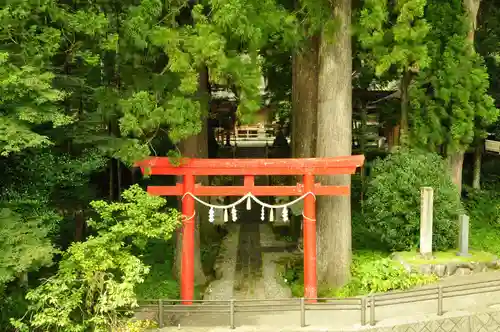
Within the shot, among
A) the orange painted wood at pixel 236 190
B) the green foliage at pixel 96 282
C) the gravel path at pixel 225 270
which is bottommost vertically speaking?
the gravel path at pixel 225 270

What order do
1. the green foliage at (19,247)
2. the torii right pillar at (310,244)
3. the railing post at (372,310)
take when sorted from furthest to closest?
the torii right pillar at (310,244) < the railing post at (372,310) < the green foliage at (19,247)

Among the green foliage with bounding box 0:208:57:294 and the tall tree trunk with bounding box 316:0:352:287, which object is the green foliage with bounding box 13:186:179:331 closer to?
the green foliage with bounding box 0:208:57:294

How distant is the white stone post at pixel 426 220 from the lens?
14.2 meters

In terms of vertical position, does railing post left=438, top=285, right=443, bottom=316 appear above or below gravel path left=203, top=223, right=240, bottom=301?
above

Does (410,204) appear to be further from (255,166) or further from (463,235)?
(255,166)

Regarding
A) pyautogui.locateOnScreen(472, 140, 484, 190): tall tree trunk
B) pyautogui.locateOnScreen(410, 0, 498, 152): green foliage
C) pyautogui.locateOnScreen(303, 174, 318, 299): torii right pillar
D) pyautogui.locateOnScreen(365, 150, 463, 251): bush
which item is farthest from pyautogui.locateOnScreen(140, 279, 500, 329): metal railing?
pyautogui.locateOnScreen(472, 140, 484, 190): tall tree trunk

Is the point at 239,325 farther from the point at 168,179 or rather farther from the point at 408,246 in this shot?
the point at 168,179

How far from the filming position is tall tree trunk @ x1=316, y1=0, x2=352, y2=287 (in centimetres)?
1364

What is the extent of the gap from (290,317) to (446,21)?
1140 centimetres

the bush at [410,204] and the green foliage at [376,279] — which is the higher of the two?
the bush at [410,204]

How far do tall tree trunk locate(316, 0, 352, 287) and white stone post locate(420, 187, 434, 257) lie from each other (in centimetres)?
200

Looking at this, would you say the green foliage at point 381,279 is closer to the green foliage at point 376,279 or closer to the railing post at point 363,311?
the green foliage at point 376,279

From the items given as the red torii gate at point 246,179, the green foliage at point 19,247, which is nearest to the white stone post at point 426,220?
the red torii gate at point 246,179

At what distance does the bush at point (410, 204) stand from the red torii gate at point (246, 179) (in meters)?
2.96
